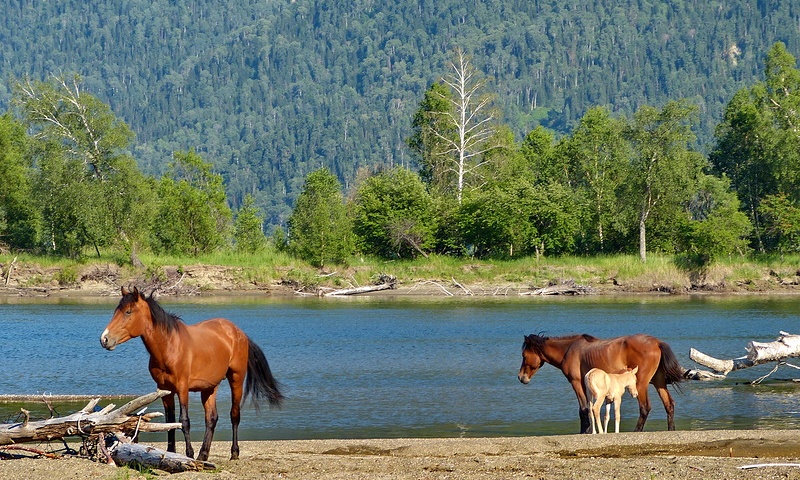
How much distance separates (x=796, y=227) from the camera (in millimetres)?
61750

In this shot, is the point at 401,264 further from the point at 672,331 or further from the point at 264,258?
the point at 672,331

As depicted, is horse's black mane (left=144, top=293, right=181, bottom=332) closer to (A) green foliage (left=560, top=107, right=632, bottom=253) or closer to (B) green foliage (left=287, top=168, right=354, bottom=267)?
(B) green foliage (left=287, top=168, right=354, bottom=267)

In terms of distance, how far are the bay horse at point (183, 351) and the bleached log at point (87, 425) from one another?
340 mm

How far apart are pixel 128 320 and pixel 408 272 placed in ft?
167

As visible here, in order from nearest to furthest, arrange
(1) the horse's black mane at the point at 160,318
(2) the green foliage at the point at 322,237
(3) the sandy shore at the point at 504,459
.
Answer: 1. (3) the sandy shore at the point at 504,459
2. (1) the horse's black mane at the point at 160,318
3. (2) the green foliage at the point at 322,237

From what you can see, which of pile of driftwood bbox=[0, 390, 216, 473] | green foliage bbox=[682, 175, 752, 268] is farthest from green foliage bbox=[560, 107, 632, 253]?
pile of driftwood bbox=[0, 390, 216, 473]

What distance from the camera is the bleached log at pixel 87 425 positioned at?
557 inches

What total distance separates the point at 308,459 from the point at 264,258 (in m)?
50.8

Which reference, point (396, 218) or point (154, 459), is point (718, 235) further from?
point (154, 459)

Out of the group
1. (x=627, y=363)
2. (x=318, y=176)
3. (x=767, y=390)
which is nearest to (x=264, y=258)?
(x=318, y=176)

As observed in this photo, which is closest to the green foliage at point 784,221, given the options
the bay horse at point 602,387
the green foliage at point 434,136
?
the green foliage at point 434,136

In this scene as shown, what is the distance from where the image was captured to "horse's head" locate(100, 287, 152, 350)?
1396 centimetres

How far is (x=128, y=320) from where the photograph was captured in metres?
14.2

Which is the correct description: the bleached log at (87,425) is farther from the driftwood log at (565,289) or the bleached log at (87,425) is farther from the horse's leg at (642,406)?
the driftwood log at (565,289)
